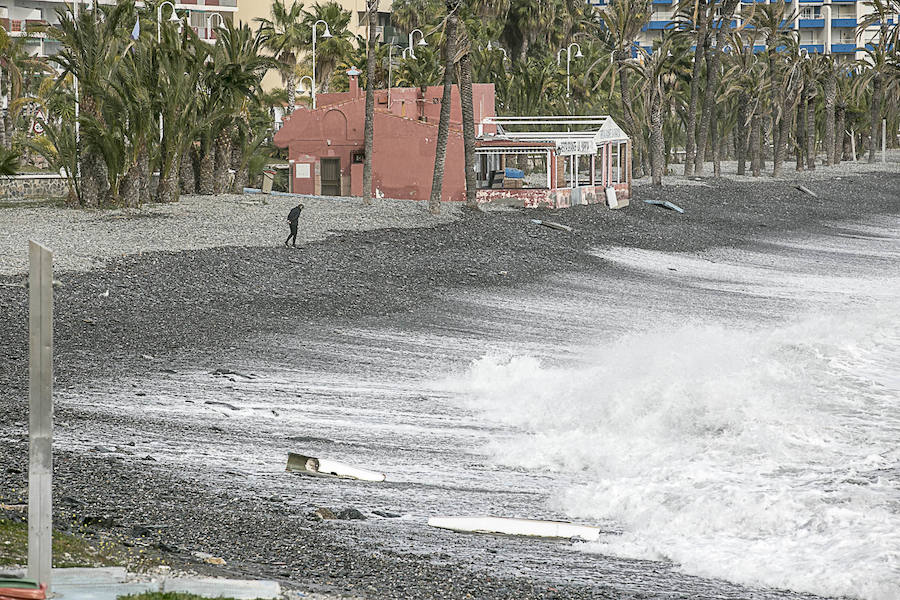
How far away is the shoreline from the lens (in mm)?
8273

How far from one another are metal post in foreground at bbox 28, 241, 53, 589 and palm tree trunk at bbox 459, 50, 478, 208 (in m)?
26.9

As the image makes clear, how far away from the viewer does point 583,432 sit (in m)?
13.0

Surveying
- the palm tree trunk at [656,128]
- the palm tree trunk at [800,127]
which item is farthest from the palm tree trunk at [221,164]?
the palm tree trunk at [800,127]

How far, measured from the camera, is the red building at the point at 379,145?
36.2 meters

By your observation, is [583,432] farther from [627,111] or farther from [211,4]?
[211,4]

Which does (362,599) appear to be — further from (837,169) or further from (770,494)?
(837,169)

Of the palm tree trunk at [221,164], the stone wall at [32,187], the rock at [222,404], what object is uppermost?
the palm tree trunk at [221,164]

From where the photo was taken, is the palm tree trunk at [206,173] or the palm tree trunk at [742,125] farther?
the palm tree trunk at [742,125]

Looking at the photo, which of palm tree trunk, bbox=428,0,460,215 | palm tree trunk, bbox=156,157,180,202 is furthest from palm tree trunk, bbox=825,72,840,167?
palm tree trunk, bbox=156,157,180,202

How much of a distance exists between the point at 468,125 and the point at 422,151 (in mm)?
4000

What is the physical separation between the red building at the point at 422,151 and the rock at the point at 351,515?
25.2m

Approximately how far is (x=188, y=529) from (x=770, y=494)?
4.97 meters

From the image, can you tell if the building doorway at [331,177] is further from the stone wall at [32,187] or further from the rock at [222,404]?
the rock at [222,404]

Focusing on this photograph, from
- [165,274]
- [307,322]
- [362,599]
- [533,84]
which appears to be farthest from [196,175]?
[362,599]
